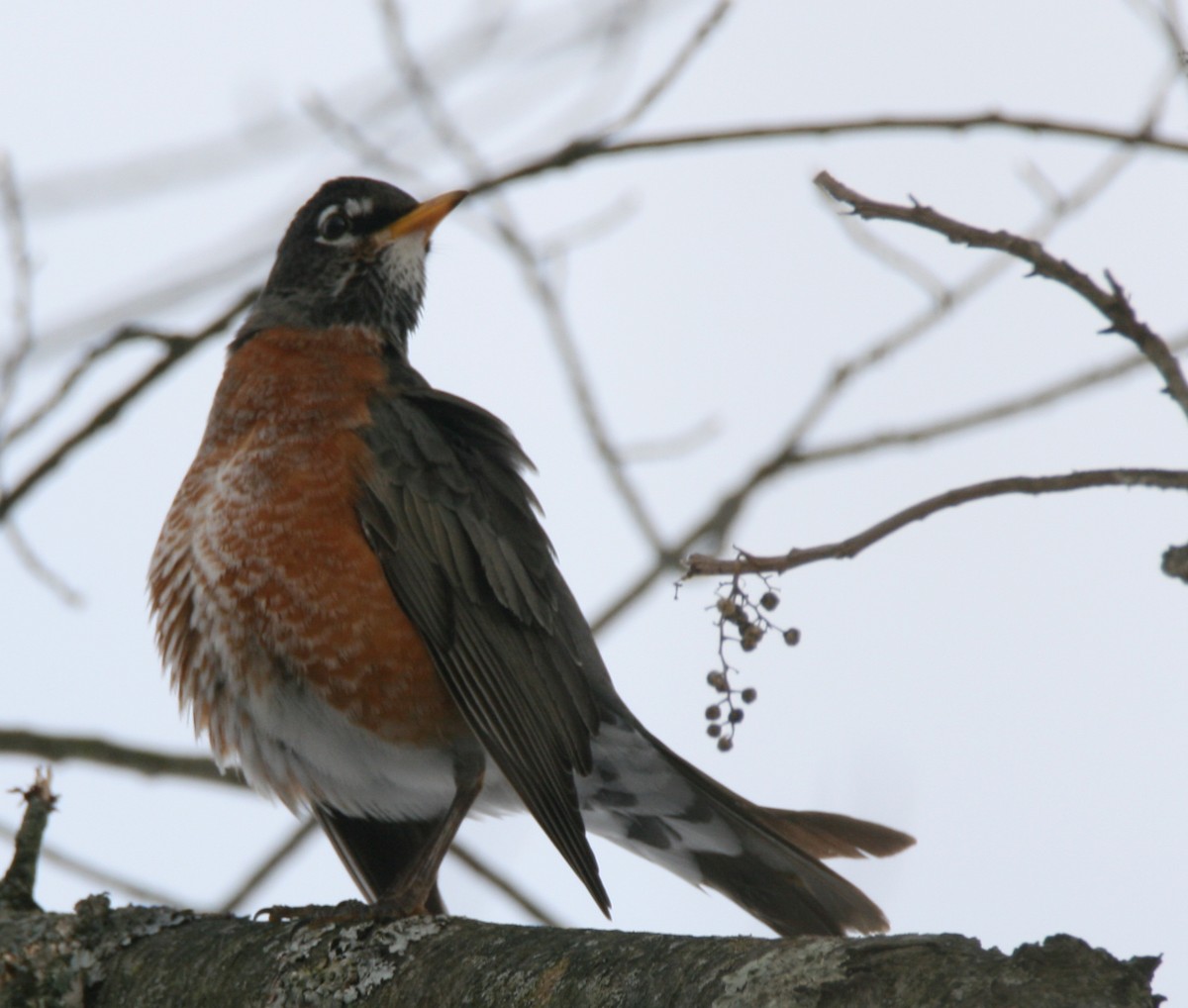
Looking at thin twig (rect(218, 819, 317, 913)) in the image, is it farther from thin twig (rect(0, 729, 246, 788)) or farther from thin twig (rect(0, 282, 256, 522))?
thin twig (rect(0, 282, 256, 522))

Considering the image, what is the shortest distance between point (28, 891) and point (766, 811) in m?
1.78

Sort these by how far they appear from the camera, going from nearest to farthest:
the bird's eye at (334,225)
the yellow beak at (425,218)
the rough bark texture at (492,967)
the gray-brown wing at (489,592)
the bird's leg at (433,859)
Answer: the rough bark texture at (492,967), the bird's leg at (433,859), the gray-brown wing at (489,592), the yellow beak at (425,218), the bird's eye at (334,225)

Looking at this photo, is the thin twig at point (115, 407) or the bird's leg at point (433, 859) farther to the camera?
the thin twig at point (115, 407)

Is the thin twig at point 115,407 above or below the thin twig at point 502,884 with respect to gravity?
above

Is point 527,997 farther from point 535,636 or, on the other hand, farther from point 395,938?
point 535,636

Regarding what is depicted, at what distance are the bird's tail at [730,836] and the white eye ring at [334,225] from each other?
2.04 m

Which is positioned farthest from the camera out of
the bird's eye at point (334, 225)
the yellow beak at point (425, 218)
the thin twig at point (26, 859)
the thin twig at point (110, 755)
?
the bird's eye at point (334, 225)

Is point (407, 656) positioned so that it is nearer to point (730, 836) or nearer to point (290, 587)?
point (290, 587)

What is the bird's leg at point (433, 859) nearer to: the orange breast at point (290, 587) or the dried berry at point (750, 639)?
the orange breast at point (290, 587)

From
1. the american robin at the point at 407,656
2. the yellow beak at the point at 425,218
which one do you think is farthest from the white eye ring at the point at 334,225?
the american robin at the point at 407,656

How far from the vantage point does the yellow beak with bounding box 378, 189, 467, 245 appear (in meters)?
4.35

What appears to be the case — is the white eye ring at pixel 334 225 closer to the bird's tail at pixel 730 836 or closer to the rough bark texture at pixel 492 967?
the bird's tail at pixel 730 836

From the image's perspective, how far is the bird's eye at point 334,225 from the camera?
15.9 feet

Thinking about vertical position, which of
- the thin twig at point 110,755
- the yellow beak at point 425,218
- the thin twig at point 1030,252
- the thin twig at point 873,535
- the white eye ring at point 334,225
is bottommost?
the thin twig at point 873,535
